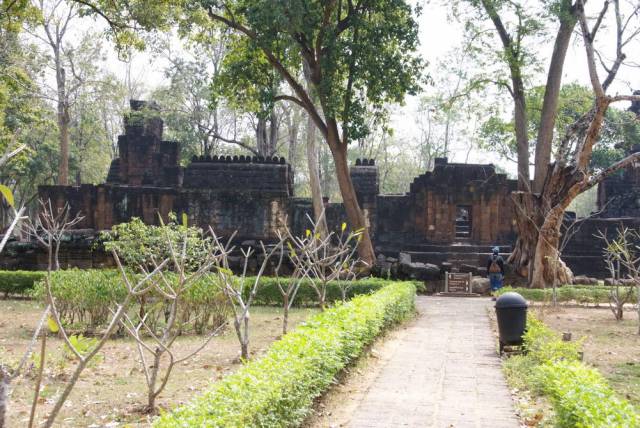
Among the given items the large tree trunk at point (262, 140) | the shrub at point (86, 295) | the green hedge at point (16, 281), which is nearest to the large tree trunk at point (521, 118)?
the green hedge at point (16, 281)

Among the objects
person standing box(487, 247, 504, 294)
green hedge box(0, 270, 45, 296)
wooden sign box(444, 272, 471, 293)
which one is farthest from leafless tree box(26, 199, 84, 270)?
person standing box(487, 247, 504, 294)

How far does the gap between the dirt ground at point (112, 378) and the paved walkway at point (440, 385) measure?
1.93 metres

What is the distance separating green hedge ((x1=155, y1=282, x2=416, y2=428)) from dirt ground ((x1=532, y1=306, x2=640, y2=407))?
2.87 meters

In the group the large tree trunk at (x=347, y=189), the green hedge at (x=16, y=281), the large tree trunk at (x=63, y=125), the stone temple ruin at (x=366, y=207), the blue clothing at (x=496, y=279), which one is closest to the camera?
the green hedge at (x=16, y=281)

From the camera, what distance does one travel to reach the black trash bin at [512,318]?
386 inches

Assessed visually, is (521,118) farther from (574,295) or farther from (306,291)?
(306,291)

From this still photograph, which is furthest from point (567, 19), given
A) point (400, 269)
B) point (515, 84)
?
point (400, 269)

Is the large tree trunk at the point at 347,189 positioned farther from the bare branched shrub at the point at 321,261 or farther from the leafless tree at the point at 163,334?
the leafless tree at the point at 163,334

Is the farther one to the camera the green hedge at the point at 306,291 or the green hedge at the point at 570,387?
Result: the green hedge at the point at 306,291

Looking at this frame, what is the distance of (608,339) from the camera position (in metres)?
12.1

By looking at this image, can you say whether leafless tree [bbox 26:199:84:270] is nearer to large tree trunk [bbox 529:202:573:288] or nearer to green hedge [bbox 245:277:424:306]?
green hedge [bbox 245:277:424:306]

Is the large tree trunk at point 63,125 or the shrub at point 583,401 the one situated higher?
the large tree trunk at point 63,125

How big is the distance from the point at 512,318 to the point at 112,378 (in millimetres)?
5168

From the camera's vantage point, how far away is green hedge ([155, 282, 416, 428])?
484cm
